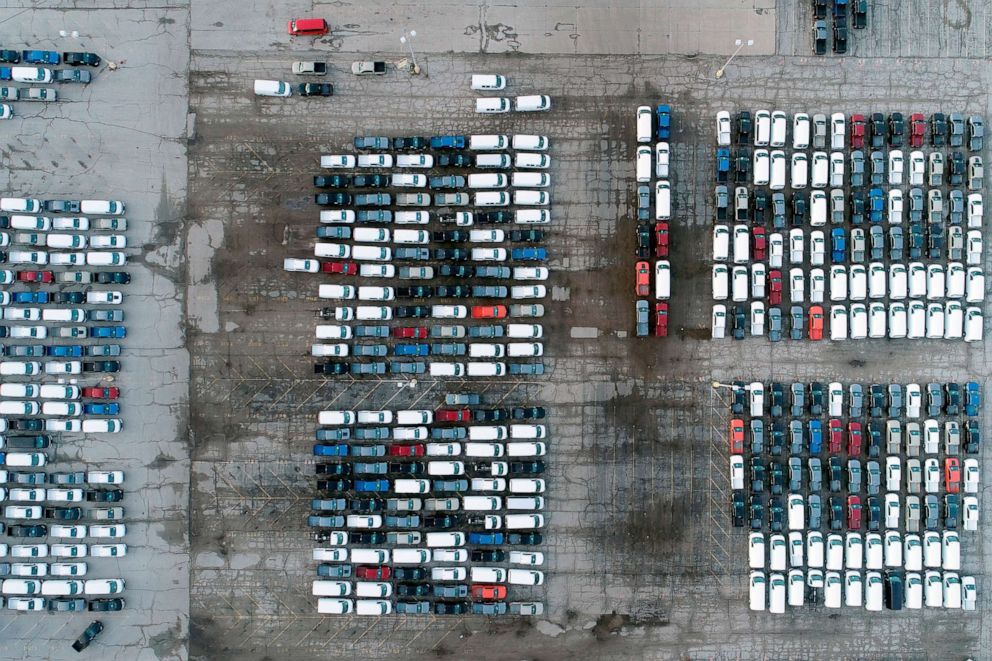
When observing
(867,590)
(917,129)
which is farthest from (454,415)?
(917,129)

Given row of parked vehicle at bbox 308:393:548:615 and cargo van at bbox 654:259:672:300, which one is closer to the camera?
cargo van at bbox 654:259:672:300

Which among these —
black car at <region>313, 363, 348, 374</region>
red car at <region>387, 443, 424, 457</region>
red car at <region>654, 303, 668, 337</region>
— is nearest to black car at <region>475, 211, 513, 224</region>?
red car at <region>654, 303, 668, 337</region>

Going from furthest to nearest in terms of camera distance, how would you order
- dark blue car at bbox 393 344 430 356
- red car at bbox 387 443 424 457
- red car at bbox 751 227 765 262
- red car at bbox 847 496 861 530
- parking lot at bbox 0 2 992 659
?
parking lot at bbox 0 2 992 659 → dark blue car at bbox 393 344 430 356 → red car at bbox 387 443 424 457 → red car at bbox 751 227 765 262 → red car at bbox 847 496 861 530

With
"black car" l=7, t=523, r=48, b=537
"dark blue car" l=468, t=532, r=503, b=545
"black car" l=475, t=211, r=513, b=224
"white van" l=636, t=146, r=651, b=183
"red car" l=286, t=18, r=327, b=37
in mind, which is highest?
"red car" l=286, t=18, r=327, b=37

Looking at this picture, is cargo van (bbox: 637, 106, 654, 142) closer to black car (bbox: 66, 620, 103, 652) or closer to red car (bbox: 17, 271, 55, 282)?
red car (bbox: 17, 271, 55, 282)

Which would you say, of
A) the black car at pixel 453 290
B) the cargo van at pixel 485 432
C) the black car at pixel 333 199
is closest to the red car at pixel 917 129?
the black car at pixel 453 290

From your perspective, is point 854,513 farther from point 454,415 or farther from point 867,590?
point 454,415

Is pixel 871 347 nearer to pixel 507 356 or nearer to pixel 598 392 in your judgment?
pixel 598 392
